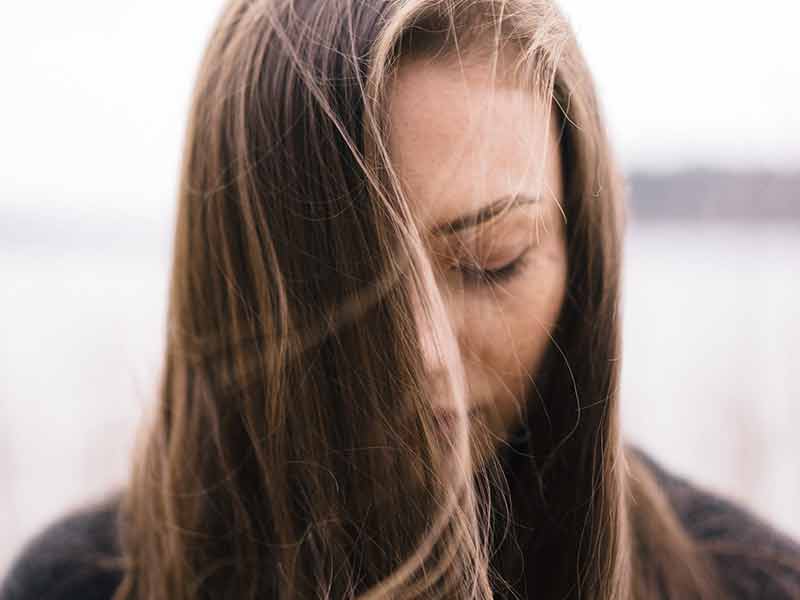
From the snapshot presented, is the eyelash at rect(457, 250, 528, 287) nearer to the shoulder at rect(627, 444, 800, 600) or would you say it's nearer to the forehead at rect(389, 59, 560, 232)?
the forehead at rect(389, 59, 560, 232)

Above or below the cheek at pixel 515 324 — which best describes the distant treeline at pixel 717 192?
above

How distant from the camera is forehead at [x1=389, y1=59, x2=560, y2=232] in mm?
499

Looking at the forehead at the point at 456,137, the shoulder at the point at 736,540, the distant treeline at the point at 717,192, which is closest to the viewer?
the forehead at the point at 456,137

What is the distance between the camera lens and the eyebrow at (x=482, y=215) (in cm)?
51

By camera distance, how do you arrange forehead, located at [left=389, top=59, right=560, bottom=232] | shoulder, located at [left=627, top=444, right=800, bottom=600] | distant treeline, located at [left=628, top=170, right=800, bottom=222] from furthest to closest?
distant treeline, located at [left=628, top=170, right=800, bottom=222] < shoulder, located at [left=627, top=444, right=800, bottom=600] < forehead, located at [left=389, top=59, right=560, bottom=232]

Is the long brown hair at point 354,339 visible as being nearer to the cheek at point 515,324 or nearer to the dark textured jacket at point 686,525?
the cheek at point 515,324

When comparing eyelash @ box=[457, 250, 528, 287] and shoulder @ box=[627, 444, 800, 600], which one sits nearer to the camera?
eyelash @ box=[457, 250, 528, 287]

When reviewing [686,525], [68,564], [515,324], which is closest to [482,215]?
[515,324]

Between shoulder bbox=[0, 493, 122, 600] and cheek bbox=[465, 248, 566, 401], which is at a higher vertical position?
cheek bbox=[465, 248, 566, 401]

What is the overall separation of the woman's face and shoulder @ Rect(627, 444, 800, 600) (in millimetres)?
326

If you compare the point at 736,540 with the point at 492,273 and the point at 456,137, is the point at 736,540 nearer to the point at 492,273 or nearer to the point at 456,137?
the point at 492,273

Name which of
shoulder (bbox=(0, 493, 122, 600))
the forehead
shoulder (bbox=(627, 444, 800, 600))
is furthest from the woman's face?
shoulder (bbox=(0, 493, 122, 600))

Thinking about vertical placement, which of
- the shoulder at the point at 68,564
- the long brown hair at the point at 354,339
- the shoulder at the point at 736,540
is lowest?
the shoulder at the point at 68,564

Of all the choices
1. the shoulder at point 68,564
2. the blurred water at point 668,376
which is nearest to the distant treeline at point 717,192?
the blurred water at point 668,376
